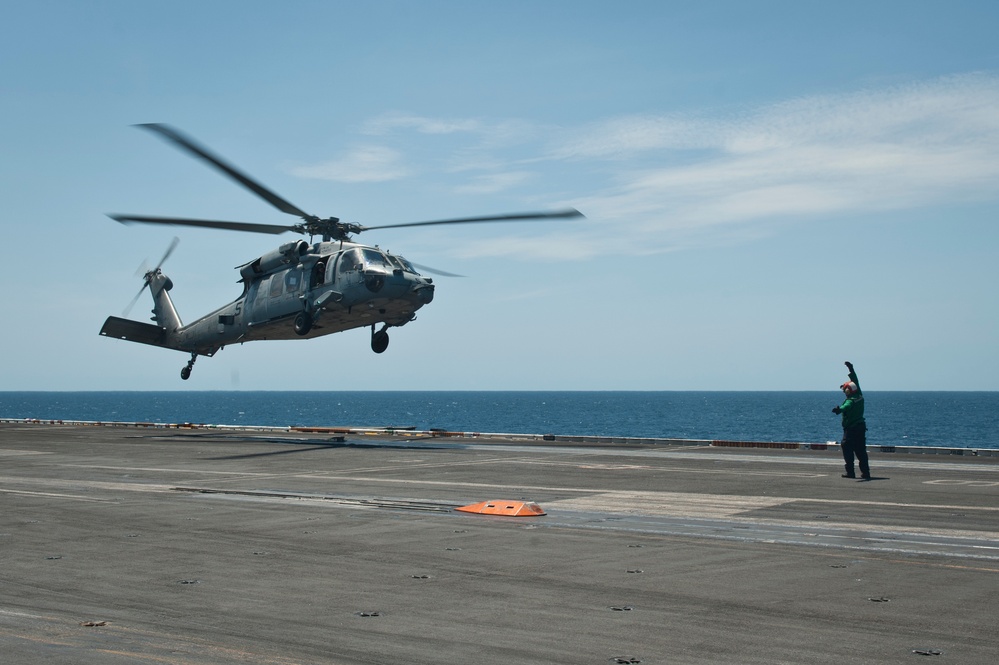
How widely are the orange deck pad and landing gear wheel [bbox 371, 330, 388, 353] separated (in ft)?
65.7

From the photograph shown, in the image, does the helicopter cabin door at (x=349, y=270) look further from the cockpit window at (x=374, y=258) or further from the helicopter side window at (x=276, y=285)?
the helicopter side window at (x=276, y=285)

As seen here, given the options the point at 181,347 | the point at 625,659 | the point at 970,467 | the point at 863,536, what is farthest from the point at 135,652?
the point at 181,347

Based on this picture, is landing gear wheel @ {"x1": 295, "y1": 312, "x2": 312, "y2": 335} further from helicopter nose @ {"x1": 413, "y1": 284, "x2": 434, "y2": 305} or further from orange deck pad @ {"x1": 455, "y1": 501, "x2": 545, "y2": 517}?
orange deck pad @ {"x1": 455, "y1": 501, "x2": 545, "y2": 517}

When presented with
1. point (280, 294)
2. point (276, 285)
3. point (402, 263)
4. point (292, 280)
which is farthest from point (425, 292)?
point (276, 285)

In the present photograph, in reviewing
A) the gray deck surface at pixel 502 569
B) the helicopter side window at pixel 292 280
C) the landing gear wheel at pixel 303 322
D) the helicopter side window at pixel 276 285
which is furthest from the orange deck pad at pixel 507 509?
the helicopter side window at pixel 276 285

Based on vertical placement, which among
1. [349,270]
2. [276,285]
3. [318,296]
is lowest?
[318,296]

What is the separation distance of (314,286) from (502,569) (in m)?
24.9

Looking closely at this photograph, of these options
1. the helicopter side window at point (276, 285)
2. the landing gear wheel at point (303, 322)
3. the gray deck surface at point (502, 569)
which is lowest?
the gray deck surface at point (502, 569)

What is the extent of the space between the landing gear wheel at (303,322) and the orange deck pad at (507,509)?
19.9 m

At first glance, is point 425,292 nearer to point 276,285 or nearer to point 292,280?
point 292,280

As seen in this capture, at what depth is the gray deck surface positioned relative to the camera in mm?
7617

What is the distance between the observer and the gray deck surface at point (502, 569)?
762cm

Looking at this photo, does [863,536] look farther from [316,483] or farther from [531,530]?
[316,483]

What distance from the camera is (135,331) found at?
42.5 m
